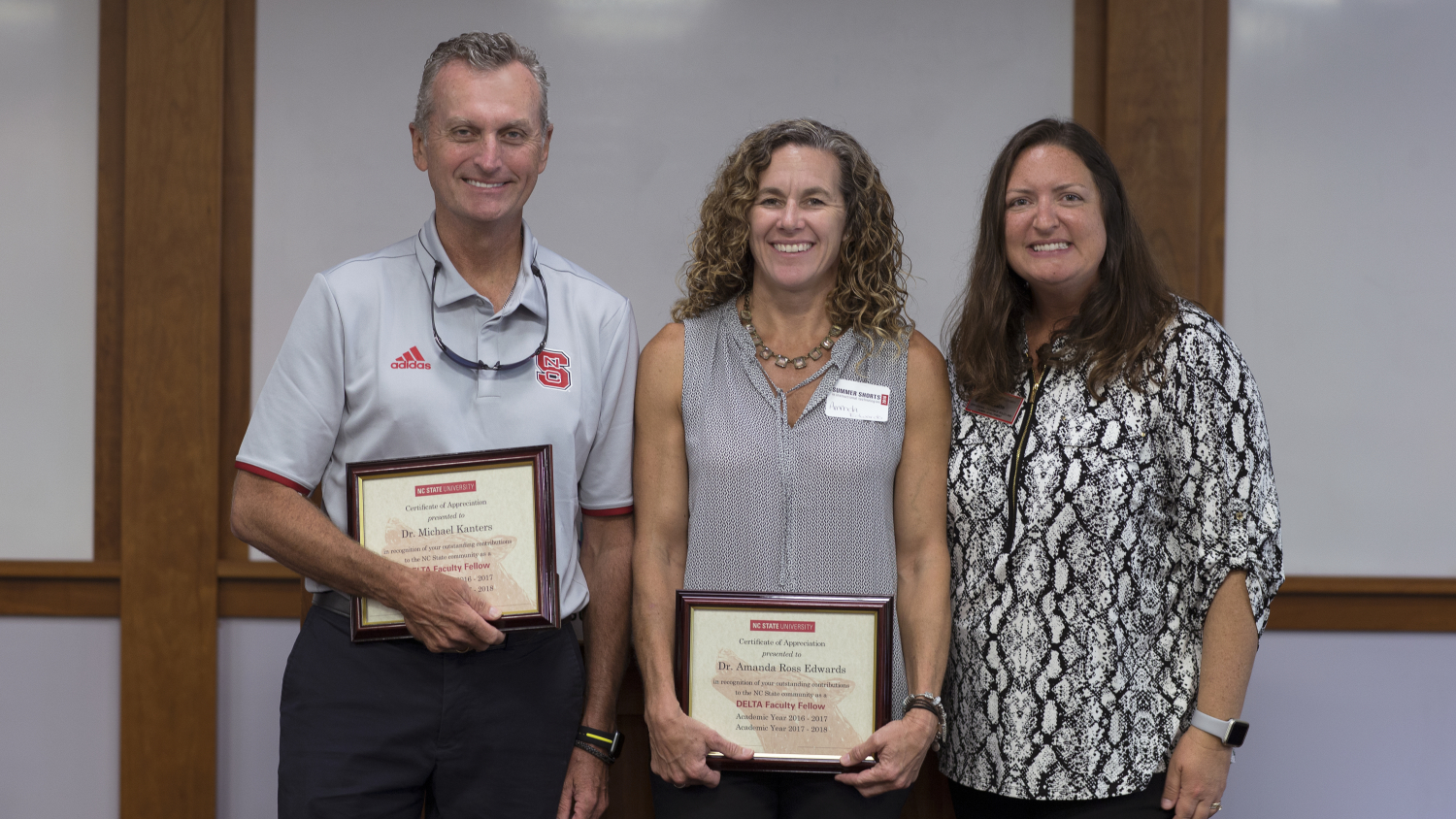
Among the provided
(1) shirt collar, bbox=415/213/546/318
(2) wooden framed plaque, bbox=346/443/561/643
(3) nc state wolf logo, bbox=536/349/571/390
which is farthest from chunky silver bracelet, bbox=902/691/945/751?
(1) shirt collar, bbox=415/213/546/318

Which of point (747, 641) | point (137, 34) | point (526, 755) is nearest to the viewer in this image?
point (747, 641)

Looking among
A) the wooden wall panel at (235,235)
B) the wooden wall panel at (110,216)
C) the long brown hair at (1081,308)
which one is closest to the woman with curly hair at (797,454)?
the long brown hair at (1081,308)

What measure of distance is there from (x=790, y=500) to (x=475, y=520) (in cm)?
59

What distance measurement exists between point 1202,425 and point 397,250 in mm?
1590

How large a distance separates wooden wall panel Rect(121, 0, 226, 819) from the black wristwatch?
1.88 m

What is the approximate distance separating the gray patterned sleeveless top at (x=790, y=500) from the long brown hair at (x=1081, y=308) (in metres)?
0.24

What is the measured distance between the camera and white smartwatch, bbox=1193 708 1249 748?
1.78 meters

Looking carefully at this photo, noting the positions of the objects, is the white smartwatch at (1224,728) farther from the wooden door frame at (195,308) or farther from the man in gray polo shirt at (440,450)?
the wooden door frame at (195,308)

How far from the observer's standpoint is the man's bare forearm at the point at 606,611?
1.97 meters

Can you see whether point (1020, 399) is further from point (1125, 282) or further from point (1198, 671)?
point (1198, 671)

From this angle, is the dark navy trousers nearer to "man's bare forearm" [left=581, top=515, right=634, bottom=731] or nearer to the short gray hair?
"man's bare forearm" [left=581, top=515, right=634, bottom=731]

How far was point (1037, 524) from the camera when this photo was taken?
5.96 ft

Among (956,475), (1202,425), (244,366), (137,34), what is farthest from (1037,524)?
(137,34)

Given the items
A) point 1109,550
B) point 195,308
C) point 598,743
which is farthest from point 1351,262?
point 195,308
